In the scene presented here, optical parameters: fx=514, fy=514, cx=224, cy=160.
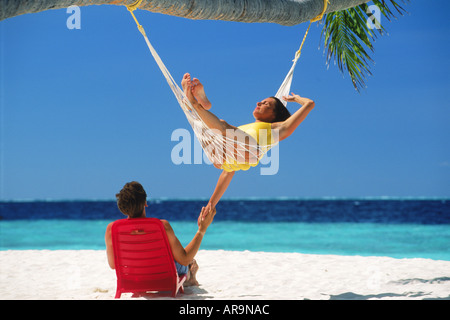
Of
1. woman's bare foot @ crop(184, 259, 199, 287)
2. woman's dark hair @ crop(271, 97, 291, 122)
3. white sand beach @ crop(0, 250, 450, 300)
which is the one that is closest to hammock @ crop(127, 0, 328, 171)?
woman's dark hair @ crop(271, 97, 291, 122)

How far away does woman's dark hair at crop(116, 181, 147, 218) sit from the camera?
7.54 feet

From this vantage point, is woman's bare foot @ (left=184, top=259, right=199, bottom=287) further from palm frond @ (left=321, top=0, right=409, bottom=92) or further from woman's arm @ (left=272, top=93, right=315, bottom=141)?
palm frond @ (left=321, top=0, right=409, bottom=92)

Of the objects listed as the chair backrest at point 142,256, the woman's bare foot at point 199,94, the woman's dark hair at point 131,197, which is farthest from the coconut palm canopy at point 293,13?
the chair backrest at point 142,256

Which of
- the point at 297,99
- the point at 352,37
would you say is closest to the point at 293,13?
the point at 297,99

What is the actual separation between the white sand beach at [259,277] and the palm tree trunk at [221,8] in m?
1.39

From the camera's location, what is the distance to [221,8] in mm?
2307

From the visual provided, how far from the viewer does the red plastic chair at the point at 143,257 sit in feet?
7.66

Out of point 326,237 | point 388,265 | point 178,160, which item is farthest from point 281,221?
point 178,160

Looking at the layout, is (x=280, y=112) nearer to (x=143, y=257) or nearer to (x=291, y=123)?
(x=291, y=123)

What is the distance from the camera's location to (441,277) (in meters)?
3.39

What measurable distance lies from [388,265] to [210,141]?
6.90 ft

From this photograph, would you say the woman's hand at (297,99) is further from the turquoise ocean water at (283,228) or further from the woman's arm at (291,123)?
the turquoise ocean water at (283,228)
